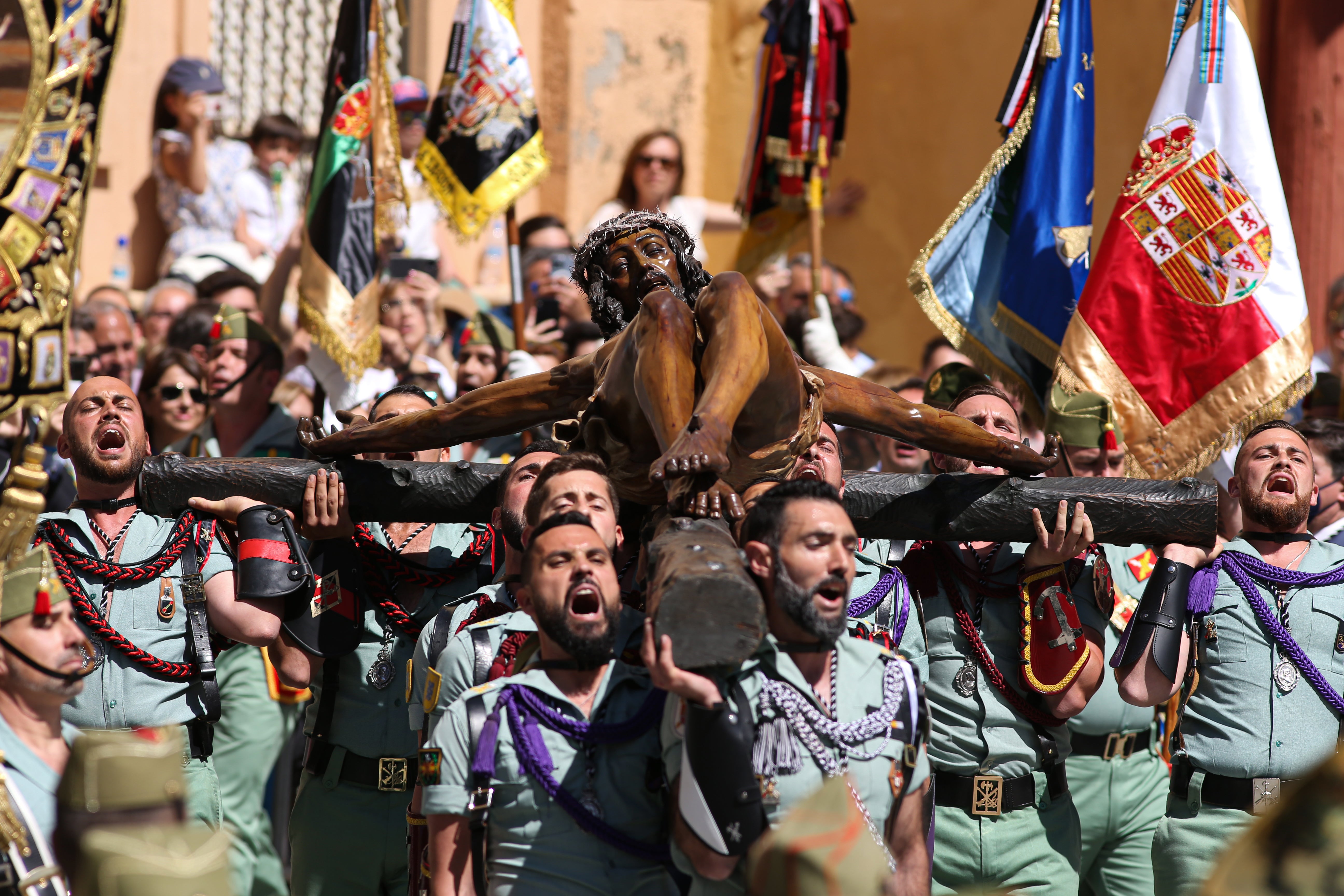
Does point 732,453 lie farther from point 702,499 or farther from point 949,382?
point 949,382

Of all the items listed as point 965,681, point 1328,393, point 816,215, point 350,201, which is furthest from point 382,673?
point 1328,393

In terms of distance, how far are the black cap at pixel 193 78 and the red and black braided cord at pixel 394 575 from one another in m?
5.35

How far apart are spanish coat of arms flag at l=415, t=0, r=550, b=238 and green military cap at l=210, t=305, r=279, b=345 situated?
3.31 feet

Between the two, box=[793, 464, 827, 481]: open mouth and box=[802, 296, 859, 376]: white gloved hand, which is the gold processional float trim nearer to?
box=[793, 464, 827, 481]: open mouth

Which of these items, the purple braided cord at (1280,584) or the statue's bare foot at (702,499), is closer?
the statue's bare foot at (702,499)

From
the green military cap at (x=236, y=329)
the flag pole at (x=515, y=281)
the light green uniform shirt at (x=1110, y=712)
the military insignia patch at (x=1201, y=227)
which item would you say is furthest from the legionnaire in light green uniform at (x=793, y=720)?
the green military cap at (x=236, y=329)

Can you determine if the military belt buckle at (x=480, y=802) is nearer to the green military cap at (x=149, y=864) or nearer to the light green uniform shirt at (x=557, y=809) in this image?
the light green uniform shirt at (x=557, y=809)

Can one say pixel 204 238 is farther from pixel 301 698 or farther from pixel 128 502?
pixel 128 502

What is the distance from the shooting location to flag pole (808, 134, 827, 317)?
710cm

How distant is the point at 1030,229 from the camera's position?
593 centimetres

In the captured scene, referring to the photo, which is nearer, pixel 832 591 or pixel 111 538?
pixel 832 591

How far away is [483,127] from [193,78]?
310 cm

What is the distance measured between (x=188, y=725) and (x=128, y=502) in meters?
0.66

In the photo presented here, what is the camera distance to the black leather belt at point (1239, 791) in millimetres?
4273
